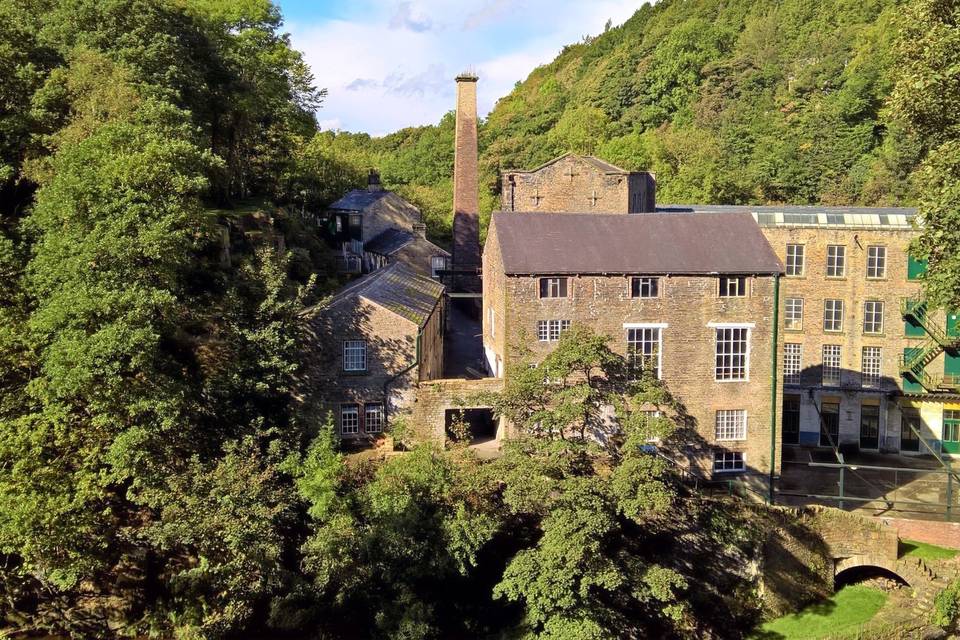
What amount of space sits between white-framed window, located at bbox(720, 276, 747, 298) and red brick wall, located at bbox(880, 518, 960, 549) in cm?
907

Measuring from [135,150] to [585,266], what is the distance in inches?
579

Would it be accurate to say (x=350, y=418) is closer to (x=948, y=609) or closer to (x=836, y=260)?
(x=948, y=609)

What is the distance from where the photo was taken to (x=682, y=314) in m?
27.0

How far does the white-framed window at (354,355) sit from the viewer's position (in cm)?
2622

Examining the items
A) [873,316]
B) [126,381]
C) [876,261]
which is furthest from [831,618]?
[126,381]

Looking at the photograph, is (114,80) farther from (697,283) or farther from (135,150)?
(697,283)

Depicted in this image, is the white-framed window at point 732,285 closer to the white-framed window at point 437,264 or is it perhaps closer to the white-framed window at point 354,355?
the white-framed window at point 354,355

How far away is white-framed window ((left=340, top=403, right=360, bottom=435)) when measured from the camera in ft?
86.2

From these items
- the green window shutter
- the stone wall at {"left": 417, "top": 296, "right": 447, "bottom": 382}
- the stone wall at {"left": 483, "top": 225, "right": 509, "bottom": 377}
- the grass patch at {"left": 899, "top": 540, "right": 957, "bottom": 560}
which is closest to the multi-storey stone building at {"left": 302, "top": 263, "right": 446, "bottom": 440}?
the stone wall at {"left": 417, "top": 296, "right": 447, "bottom": 382}

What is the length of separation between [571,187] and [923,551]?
23.0 metres

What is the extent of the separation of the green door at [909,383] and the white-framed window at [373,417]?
23975 millimetres

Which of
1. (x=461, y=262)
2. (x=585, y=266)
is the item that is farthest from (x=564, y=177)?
(x=585, y=266)

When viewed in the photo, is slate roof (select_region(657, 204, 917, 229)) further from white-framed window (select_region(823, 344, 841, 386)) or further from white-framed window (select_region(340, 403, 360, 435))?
white-framed window (select_region(340, 403, 360, 435))

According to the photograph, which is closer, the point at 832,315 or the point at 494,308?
the point at 494,308
